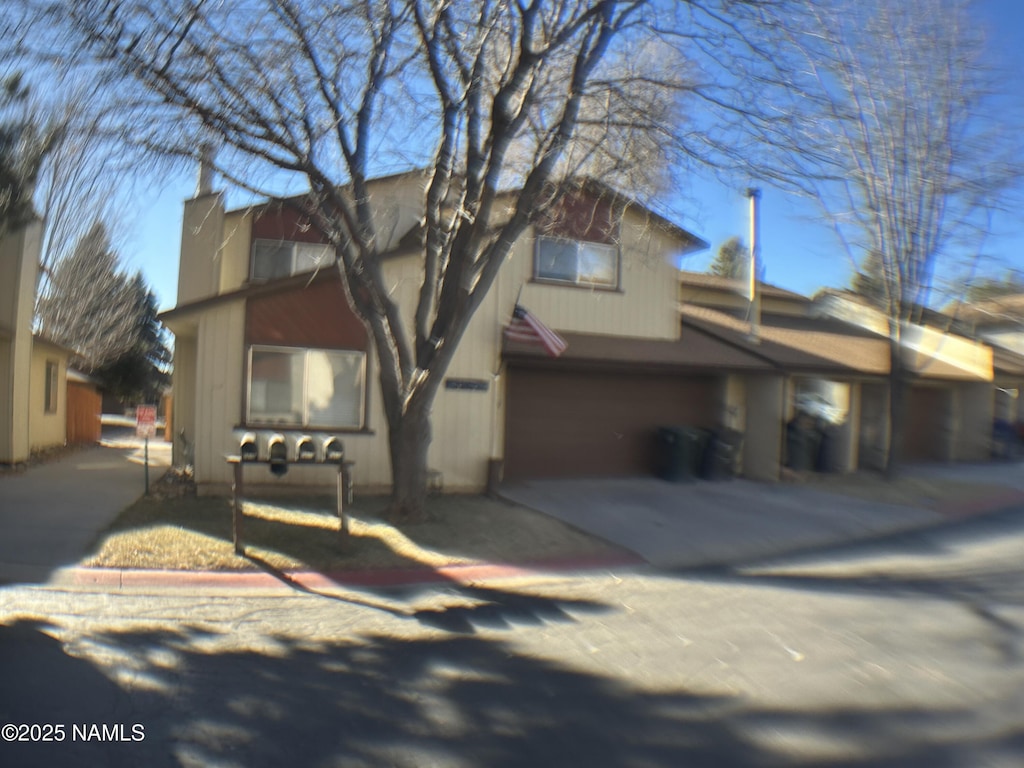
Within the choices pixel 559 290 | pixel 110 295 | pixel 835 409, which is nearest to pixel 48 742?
pixel 559 290

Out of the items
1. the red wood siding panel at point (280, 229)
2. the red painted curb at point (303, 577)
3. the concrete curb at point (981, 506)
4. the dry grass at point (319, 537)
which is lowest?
the red painted curb at point (303, 577)

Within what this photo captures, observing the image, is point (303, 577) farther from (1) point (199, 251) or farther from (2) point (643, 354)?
(1) point (199, 251)

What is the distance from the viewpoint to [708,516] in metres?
12.3

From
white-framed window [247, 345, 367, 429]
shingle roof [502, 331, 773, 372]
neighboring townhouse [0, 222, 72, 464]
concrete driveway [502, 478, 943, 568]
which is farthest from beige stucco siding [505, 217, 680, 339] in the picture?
neighboring townhouse [0, 222, 72, 464]

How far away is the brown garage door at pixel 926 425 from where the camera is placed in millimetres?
21750

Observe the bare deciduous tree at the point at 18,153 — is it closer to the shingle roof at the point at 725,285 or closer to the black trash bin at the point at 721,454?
the black trash bin at the point at 721,454

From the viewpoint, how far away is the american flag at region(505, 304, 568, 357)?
42.8ft

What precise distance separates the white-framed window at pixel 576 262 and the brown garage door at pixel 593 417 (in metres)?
1.74

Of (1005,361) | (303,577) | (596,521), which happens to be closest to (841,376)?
(596,521)

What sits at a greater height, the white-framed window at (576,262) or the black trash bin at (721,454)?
the white-framed window at (576,262)

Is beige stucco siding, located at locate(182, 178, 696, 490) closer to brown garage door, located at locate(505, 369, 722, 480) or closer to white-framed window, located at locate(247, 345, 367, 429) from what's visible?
white-framed window, located at locate(247, 345, 367, 429)

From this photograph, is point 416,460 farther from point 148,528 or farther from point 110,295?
point 110,295

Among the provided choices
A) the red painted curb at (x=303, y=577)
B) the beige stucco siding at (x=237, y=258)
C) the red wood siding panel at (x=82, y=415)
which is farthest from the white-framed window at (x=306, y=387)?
the red wood siding panel at (x=82, y=415)

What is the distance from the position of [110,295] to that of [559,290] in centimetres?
2443
